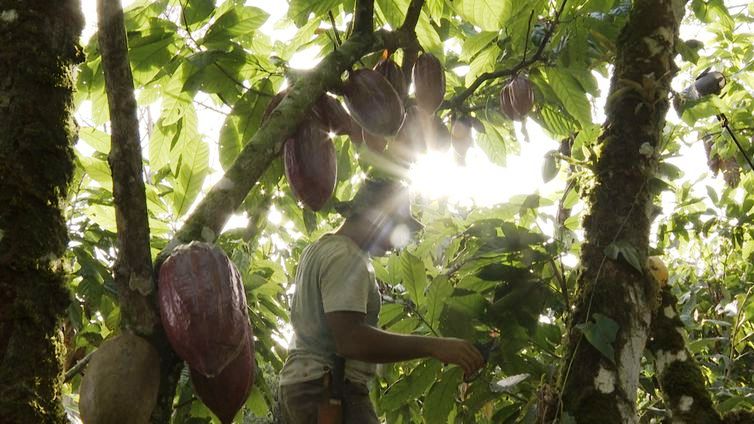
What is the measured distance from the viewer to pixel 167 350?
0.98 m

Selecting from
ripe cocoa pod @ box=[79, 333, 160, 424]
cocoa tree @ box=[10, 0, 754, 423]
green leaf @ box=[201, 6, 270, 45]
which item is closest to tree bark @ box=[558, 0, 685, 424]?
cocoa tree @ box=[10, 0, 754, 423]

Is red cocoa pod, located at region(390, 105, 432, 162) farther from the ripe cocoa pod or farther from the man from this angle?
the ripe cocoa pod

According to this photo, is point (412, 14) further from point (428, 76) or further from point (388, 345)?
point (388, 345)

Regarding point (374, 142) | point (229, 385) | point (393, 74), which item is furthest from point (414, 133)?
point (229, 385)

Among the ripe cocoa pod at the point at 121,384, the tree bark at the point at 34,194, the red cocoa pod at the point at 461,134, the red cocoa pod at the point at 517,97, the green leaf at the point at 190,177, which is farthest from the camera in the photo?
the red cocoa pod at the point at 461,134

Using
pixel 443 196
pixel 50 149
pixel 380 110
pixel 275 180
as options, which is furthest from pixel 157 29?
pixel 443 196

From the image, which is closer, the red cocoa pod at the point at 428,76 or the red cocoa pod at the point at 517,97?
the red cocoa pod at the point at 428,76

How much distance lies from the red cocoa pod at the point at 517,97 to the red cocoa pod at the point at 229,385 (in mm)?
1393

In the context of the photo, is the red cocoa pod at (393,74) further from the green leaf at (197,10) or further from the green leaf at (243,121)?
the green leaf at (197,10)

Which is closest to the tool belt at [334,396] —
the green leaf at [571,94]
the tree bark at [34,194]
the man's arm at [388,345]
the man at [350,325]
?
the man at [350,325]

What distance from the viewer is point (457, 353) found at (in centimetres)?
176

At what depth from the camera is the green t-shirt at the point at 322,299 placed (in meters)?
1.99

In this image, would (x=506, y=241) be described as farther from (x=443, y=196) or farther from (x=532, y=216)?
(x=443, y=196)

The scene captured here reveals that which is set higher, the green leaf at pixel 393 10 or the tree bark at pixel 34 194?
the green leaf at pixel 393 10
